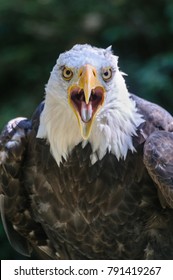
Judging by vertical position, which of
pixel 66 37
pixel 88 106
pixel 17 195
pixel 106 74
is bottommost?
pixel 17 195

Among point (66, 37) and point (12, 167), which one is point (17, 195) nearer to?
point (12, 167)

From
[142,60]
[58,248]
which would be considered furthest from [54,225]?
[142,60]

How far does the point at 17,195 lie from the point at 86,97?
3.76 ft

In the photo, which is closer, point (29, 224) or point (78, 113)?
point (78, 113)

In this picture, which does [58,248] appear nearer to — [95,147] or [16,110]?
[95,147]

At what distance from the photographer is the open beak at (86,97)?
4090mm

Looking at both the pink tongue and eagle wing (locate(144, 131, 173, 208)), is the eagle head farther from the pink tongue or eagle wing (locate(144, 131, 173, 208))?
eagle wing (locate(144, 131, 173, 208))

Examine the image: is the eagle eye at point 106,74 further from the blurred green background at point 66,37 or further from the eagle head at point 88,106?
the blurred green background at point 66,37

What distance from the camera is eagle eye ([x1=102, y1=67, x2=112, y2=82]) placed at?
4.30 metres

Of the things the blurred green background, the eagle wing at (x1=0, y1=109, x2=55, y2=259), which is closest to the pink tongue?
the eagle wing at (x1=0, y1=109, x2=55, y2=259)

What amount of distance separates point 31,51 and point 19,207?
2.73 meters

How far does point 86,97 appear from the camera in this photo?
159 inches

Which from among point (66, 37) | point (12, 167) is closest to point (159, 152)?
point (12, 167)

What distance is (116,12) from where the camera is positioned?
287 inches
